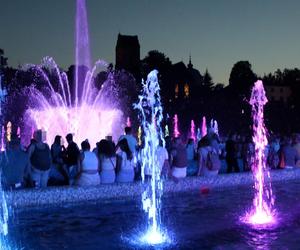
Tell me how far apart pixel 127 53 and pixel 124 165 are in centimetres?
9004

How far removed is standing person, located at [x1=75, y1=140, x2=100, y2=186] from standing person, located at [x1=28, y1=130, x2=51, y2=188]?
0.64m

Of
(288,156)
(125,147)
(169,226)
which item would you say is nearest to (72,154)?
(125,147)

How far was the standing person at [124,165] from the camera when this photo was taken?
1181 centimetres

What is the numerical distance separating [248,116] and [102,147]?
54177 mm

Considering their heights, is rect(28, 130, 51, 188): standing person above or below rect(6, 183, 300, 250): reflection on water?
above

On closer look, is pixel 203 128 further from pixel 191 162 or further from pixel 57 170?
pixel 57 170

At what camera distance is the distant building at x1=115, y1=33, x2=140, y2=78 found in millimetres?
100438

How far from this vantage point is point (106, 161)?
11.5 m

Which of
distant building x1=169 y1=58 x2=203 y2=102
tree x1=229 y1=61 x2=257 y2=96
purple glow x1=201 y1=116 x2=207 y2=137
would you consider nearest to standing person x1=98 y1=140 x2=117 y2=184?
purple glow x1=201 y1=116 x2=207 y2=137

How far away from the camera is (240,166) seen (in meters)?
16.9

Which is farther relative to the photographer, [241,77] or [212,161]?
[241,77]

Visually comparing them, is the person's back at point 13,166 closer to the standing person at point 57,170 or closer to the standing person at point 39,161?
the standing person at point 39,161

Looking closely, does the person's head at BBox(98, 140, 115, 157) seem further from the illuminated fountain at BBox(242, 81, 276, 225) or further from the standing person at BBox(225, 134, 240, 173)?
the standing person at BBox(225, 134, 240, 173)

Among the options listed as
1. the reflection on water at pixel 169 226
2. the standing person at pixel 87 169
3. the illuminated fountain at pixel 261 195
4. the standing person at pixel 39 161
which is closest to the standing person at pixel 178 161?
the reflection on water at pixel 169 226
